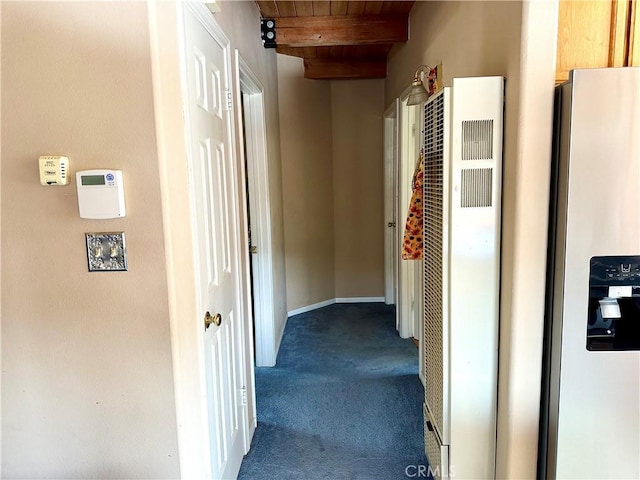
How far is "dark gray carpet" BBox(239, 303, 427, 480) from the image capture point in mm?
2000

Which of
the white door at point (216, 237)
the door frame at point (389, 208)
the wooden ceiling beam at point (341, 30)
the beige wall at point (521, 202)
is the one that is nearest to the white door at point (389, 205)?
the door frame at point (389, 208)

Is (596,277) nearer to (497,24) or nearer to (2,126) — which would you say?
(497,24)

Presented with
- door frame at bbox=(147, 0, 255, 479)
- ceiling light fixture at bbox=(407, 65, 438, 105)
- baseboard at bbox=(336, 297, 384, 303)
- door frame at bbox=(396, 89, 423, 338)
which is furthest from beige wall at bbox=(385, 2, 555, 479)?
baseboard at bbox=(336, 297, 384, 303)

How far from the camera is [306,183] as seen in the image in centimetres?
404

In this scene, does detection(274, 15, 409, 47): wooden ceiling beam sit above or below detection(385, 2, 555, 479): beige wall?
above

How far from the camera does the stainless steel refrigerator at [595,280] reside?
1.19 meters

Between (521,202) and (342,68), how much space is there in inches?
123

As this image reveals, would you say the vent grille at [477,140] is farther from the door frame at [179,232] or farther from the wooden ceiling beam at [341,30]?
the wooden ceiling beam at [341,30]

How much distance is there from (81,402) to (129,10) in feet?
3.90

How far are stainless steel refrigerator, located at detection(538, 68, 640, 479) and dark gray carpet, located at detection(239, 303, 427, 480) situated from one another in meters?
0.88

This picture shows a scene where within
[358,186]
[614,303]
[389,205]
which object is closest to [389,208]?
[389,205]

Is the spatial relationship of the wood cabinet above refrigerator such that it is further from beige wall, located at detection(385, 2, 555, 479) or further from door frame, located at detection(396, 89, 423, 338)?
door frame, located at detection(396, 89, 423, 338)

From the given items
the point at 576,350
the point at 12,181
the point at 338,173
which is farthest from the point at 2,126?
the point at 338,173

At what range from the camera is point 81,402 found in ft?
4.22
